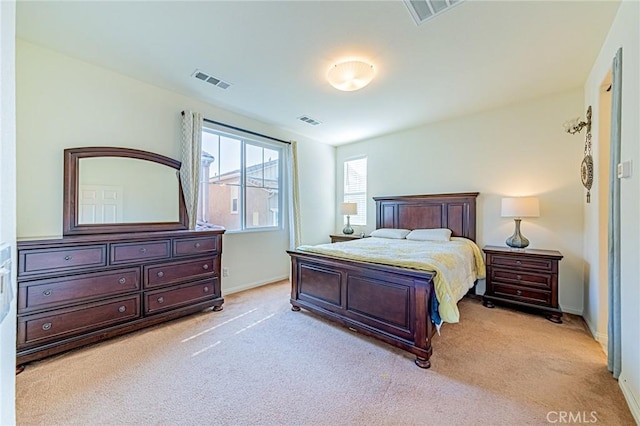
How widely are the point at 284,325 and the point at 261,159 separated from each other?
274 centimetres

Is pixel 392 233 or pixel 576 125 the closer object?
pixel 576 125

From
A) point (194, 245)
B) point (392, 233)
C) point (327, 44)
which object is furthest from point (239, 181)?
point (392, 233)

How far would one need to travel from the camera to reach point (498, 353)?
2.29 meters

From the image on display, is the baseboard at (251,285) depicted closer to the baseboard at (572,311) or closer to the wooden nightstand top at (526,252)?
the wooden nightstand top at (526,252)

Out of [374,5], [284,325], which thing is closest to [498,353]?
[284,325]

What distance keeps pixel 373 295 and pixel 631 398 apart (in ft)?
5.61

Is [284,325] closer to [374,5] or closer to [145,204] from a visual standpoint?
[145,204]

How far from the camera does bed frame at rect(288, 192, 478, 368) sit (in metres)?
2.17

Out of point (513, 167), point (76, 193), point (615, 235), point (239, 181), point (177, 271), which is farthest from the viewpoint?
point (239, 181)

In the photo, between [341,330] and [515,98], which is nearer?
[341,330]

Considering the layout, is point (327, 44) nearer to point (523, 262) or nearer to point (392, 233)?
point (392, 233)

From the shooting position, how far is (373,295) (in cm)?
252

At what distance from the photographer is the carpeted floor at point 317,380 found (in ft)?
5.26

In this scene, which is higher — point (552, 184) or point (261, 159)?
point (261, 159)
